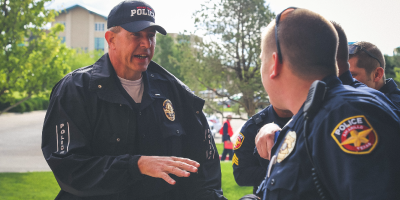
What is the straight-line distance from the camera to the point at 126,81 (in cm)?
283

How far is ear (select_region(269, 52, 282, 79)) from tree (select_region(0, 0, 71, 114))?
9.87m

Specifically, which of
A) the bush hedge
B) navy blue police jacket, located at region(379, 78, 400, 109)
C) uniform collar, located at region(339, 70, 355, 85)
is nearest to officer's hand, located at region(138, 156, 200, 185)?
uniform collar, located at region(339, 70, 355, 85)

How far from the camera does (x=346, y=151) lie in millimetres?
1060

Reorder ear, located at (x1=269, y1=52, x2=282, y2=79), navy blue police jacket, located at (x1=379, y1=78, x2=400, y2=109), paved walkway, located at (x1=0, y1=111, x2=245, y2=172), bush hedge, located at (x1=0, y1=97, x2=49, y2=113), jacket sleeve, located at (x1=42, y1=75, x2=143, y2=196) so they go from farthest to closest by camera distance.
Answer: bush hedge, located at (x1=0, y1=97, x2=49, y2=113), paved walkway, located at (x1=0, y1=111, x2=245, y2=172), navy blue police jacket, located at (x1=379, y1=78, x2=400, y2=109), jacket sleeve, located at (x1=42, y1=75, x2=143, y2=196), ear, located at (x1=269, y1=52, x2=282, y2=79)

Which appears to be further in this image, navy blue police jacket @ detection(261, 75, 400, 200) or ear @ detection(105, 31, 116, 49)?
ear @ detection(105, 31, 116, 49)

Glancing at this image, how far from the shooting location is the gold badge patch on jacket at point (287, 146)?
4.21 feet

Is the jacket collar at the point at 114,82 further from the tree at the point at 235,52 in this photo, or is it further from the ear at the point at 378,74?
the tree at the point at 235,52

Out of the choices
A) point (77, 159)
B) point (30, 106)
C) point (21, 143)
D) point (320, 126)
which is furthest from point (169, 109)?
point (30, 106)

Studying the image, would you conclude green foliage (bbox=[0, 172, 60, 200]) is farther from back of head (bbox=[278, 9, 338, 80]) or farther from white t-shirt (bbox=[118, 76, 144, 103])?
back of head (bbox=[278, 9, 338, 80])

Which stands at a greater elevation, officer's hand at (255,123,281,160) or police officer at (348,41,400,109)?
police officer at (348,41,400,109)

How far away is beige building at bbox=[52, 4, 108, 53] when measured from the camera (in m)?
55.0

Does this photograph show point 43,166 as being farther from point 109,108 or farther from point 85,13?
point 85,13

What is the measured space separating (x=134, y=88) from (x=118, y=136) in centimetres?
56

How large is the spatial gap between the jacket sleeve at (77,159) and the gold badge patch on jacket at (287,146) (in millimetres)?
1197
